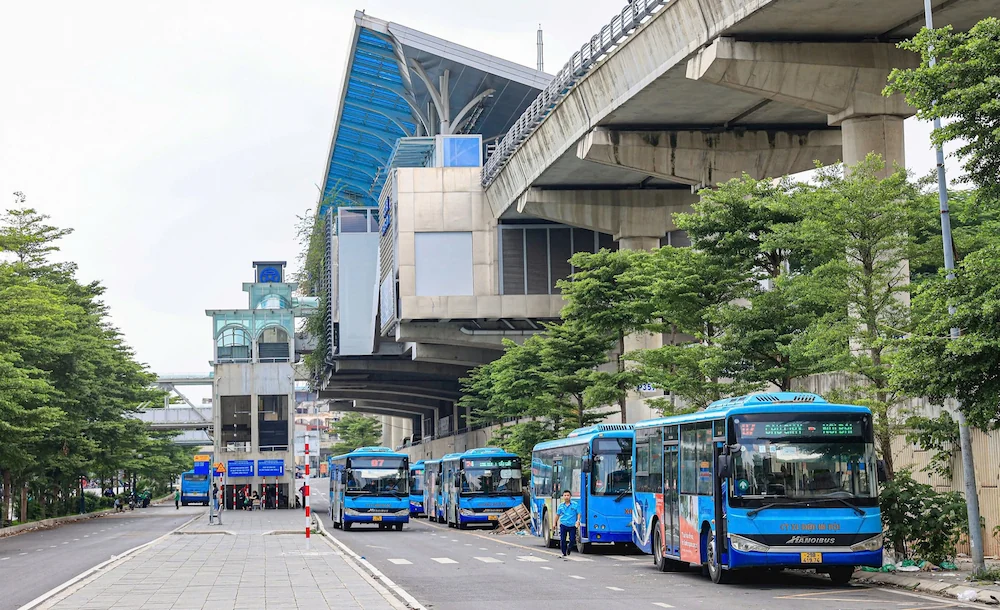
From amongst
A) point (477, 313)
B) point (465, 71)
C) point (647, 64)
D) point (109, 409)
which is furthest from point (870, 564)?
point (109, 409)

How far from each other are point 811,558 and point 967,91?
25.0ft

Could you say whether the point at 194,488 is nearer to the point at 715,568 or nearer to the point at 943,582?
the point at 715,568

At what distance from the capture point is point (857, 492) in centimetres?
1947

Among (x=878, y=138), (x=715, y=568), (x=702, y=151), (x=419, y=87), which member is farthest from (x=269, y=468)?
(x=715, y=568)

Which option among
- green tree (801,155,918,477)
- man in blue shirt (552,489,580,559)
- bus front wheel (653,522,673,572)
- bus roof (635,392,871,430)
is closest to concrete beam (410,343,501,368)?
man in blue shirt (552,489,580,559)

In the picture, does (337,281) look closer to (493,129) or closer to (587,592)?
(493,129)

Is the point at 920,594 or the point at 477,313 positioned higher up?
the point at 477,313

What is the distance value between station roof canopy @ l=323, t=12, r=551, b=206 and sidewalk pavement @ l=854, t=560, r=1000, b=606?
50.3 metres

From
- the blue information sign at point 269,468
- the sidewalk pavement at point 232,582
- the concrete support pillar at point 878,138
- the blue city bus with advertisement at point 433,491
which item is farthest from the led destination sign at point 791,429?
the blue information sign at point 269,468

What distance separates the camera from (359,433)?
519 feet

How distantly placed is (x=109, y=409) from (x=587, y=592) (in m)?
57.2

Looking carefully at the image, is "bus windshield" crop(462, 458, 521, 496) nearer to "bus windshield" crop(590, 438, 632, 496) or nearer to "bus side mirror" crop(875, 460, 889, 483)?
"bus windshield" crop(590, 438, 632, 496)

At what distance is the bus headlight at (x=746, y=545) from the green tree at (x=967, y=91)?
625cm

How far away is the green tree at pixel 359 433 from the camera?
157 meters
